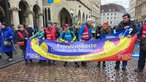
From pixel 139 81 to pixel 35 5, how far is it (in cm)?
→ 2394

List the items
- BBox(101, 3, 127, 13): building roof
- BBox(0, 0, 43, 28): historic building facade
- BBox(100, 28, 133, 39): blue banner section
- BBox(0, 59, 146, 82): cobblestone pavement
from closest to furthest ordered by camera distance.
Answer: BBox(0, 59, 146, 82): cobblestone pavement < BBox(100, 28, 133, 39): blue banner section < BBox(0, 0, 43, 28): historic building facade < BBox(101, 3, 127, 13): building roof

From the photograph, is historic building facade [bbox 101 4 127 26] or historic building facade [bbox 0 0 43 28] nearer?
historic building facade [bbox 0 0 43 28]

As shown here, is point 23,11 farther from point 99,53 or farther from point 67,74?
point 67,74

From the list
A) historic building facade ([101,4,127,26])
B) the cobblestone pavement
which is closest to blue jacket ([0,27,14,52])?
the cobblestone pavement

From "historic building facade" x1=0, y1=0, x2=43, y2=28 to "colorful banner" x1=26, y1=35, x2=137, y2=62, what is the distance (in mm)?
11932

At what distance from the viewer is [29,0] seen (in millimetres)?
25125

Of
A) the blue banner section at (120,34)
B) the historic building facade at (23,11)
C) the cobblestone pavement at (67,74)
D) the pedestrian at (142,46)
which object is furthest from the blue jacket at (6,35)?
the historic building facade at (23,11)

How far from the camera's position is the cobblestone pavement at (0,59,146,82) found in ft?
21.9

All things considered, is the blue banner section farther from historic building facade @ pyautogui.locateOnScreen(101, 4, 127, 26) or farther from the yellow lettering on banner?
historic building facade @ pyautogui.locateOnScreen(101, 4, 127, 26)

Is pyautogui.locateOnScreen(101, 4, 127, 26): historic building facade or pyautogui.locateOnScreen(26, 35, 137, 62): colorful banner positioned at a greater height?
pyautogui.locateOnScreen(101, 4, 127, 26): historic building facade

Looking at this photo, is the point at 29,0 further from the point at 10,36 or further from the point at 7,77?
the point at 7,77

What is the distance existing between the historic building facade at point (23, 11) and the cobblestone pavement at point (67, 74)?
12601mm

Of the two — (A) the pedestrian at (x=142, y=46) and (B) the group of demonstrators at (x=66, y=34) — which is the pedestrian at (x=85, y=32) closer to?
(B) the group of demonstrators at (x=66, y=34)

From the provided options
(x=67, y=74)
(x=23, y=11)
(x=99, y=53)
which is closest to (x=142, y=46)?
(x=99, y=53)
